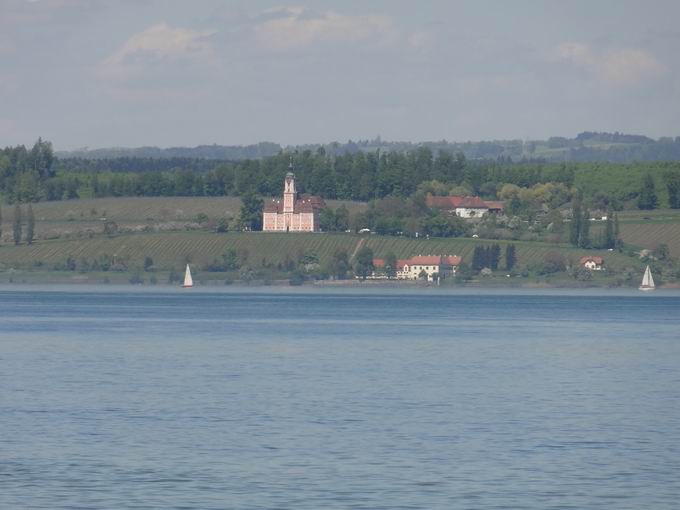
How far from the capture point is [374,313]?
413 feet

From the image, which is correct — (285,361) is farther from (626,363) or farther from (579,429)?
(579,429)

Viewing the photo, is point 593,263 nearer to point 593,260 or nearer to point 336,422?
point 593,260

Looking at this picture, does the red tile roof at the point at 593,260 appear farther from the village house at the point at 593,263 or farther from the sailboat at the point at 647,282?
the sailboat at the point at 647,282

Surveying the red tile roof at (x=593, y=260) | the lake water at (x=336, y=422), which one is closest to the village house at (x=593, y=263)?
the red tile roof at (x=593, y=260)

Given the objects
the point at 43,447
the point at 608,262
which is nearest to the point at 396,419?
the point at 43,447

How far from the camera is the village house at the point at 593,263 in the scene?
198 m

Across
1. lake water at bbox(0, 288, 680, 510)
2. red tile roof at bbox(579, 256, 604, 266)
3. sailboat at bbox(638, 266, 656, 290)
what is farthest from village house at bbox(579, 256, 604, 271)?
lake water at bbox(0, 288, 680, 510)

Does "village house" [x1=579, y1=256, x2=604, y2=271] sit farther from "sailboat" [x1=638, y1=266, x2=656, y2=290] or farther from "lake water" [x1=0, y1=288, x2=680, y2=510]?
"lake water" [x1=0, y1=288, x2=680, y2=510]

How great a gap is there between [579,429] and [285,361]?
26.3 meters

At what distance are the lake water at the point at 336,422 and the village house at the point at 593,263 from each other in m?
117

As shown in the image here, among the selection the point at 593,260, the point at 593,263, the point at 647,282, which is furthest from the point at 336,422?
the point at 593,263

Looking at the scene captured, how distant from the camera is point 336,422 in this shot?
40094 millimetres

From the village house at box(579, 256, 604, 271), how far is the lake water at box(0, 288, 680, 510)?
11723 centimetres

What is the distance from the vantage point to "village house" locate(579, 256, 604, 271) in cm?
19850
